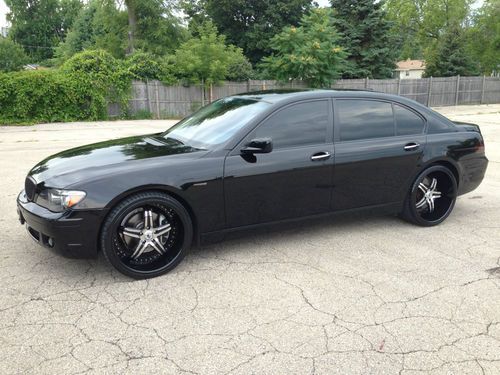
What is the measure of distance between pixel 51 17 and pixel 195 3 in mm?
40296

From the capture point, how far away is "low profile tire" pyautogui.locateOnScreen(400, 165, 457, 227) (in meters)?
5.06

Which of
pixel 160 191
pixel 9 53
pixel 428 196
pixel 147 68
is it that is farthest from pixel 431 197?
pixel 9 53

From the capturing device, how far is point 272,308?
3334 millimetres

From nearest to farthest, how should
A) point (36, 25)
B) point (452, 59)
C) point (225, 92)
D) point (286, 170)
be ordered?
point (286, 170), point (225, 92), point (452, 59), point (36, 25)

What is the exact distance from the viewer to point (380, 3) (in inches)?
1268

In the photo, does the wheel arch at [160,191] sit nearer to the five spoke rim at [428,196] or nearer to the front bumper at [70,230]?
the front bumper at [70,230]

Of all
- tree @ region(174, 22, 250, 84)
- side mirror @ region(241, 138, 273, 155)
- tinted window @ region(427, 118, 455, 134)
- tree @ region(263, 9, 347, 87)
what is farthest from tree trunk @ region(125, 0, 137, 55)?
side mirror @ region(241, 138, 273, 155)

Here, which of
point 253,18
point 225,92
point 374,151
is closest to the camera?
point 374,151

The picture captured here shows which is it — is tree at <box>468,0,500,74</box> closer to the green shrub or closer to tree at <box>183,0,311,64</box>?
tree at <box>183,0,311,64</box>

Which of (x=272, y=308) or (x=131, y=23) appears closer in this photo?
(x=272, y=308)

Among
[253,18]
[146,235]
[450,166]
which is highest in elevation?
[253,18]

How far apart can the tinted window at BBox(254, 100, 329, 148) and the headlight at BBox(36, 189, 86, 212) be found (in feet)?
5.34

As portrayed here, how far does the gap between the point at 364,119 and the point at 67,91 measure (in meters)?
18.3

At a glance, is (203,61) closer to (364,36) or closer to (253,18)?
(364,36)
